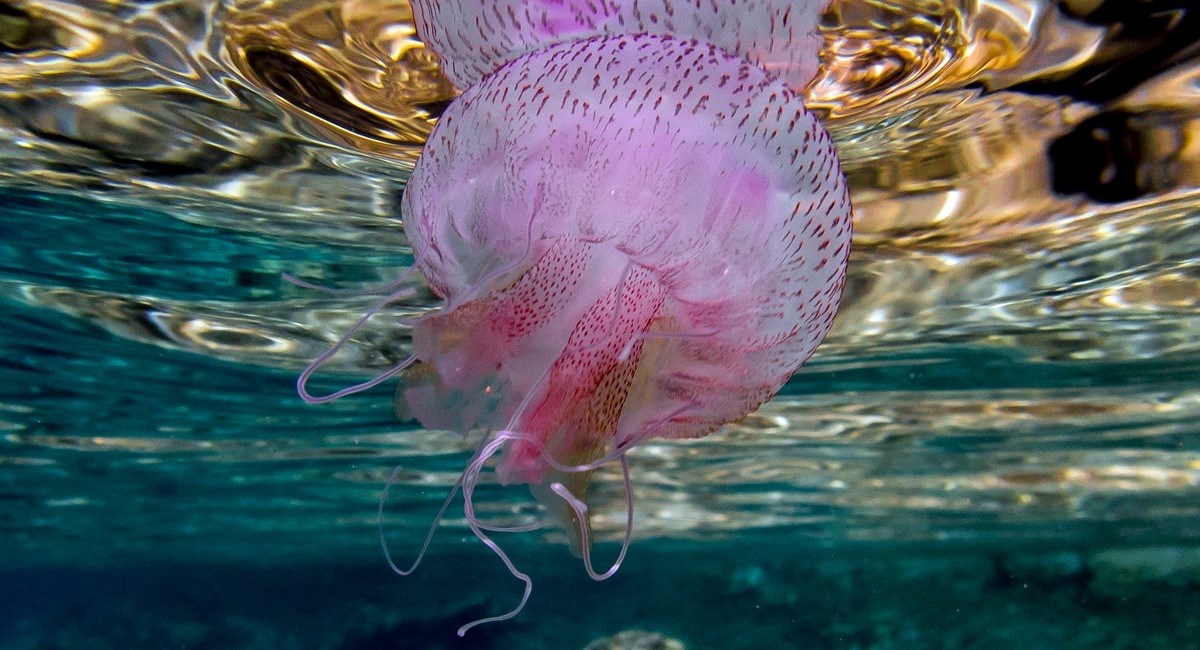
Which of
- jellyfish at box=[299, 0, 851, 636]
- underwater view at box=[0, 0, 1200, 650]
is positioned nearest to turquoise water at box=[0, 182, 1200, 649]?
underwater view at box=[0, 0, 1200, 650]

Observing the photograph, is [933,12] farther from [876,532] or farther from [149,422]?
[876,532]

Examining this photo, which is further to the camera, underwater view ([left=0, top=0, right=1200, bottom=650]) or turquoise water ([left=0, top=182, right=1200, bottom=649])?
turquoise water ([left=0, top=182, right=1200, bottom=649])

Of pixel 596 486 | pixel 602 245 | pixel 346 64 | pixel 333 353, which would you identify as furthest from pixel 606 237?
pixel 596 486

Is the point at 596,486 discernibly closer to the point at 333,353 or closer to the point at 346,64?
the point at 346,64

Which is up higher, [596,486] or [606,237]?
[606,237]

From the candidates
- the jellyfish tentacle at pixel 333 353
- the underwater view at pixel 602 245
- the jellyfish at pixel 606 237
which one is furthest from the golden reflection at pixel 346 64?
the jellyfish tentacle at pixel 333 353

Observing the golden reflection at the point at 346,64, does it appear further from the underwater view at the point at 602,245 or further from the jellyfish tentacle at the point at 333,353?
the jellyfish tentacle at the point at 333,353

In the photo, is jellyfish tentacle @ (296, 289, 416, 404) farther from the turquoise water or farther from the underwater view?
the turquoise water

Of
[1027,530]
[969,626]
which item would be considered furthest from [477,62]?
[969,626]
